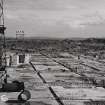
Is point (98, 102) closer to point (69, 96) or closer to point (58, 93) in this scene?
point (69, 96)

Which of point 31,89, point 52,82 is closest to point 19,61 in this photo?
point 52,82

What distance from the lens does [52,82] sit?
938 inches

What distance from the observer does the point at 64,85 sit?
2242 cm

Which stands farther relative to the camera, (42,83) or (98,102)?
(42,83)

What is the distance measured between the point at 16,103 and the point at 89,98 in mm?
4755

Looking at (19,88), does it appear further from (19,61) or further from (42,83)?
(19,61)

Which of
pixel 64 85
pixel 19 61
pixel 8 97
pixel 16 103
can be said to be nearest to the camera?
pixel 16 103

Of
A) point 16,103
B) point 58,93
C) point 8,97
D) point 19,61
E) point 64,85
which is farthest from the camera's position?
point 19,61

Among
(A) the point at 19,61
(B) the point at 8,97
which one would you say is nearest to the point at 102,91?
(B) the point at 8,97

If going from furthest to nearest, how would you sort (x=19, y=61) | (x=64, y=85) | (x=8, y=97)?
(x=19, y=61) < (x=64, y=85) < (x=8, y=97)

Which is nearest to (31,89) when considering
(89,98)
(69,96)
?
(69,96)

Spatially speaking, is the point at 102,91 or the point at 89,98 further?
the point at 102,91

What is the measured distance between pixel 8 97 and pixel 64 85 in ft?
20.6

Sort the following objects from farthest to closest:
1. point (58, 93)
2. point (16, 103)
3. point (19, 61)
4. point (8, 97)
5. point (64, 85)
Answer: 1. point (19, 61)
2. point (64, 85)
3. point (58, 93)
4. point (8, 97)
5. point (16, 103)
